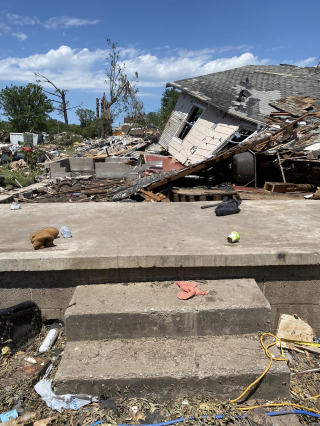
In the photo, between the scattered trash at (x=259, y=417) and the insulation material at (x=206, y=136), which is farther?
the insulation material at (x=206, y=136)

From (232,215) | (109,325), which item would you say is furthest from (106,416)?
(232,215)

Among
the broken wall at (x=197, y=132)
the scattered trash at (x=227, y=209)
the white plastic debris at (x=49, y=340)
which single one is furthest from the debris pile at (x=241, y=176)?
the white plastic debris at (x=49, y=340)

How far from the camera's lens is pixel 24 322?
338 centimetres

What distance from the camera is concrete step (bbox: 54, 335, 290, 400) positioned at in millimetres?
2580

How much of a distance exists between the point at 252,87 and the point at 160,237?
576 inches

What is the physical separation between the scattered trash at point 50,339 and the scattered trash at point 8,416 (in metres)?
0.75

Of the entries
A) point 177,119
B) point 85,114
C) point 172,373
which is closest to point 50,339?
point 172,373

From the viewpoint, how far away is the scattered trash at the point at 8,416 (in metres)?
2.54

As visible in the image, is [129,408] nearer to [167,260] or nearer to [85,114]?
[167,260]

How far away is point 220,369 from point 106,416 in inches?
38.9

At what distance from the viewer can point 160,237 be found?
376cm

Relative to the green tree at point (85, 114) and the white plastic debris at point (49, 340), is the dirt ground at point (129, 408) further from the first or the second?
the green tree at point (85, 114)

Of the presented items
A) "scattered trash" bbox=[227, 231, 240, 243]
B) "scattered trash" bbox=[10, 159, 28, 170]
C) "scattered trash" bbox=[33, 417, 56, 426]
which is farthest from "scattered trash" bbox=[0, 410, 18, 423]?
"scattered trash" bbox=[10, 159, 28, 170]

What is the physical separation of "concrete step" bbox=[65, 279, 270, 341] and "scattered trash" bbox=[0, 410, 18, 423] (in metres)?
0.70
